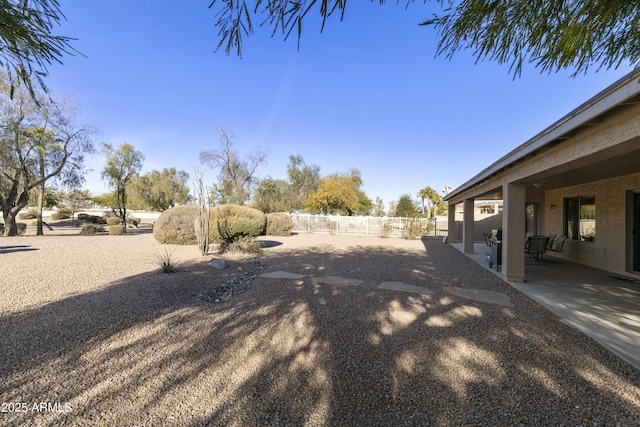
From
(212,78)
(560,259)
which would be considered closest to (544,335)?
(560,259)

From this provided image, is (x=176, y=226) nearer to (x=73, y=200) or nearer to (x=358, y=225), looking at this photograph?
(x=358, y=225)

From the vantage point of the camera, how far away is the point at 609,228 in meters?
7.63

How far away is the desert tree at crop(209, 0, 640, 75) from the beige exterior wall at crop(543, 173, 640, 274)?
7000 mm

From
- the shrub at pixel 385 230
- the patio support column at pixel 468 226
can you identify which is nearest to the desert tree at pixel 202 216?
the patio support column at pixel 468 226

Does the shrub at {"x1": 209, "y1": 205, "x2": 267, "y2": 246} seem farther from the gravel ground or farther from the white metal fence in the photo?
the white metal fence

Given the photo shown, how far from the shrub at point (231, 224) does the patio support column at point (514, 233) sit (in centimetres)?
889

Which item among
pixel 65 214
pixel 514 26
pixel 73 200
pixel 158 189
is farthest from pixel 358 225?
pixel 73 200

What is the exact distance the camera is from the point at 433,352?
3.14 m

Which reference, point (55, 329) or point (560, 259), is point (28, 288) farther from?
point (560, 259)

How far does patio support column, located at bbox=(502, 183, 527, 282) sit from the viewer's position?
6.49 metres

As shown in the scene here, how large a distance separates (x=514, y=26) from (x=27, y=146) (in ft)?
74.7

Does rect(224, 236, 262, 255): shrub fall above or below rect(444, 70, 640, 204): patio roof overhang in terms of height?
below

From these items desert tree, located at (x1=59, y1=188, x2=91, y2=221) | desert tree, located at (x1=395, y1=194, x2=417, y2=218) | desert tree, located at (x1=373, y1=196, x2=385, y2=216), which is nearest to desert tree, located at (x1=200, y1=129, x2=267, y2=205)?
desert tree, located at (x1=395, y1=194, x2=417, y2=218)

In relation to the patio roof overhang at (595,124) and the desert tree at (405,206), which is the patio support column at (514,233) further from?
the desert tree at (405,206)
